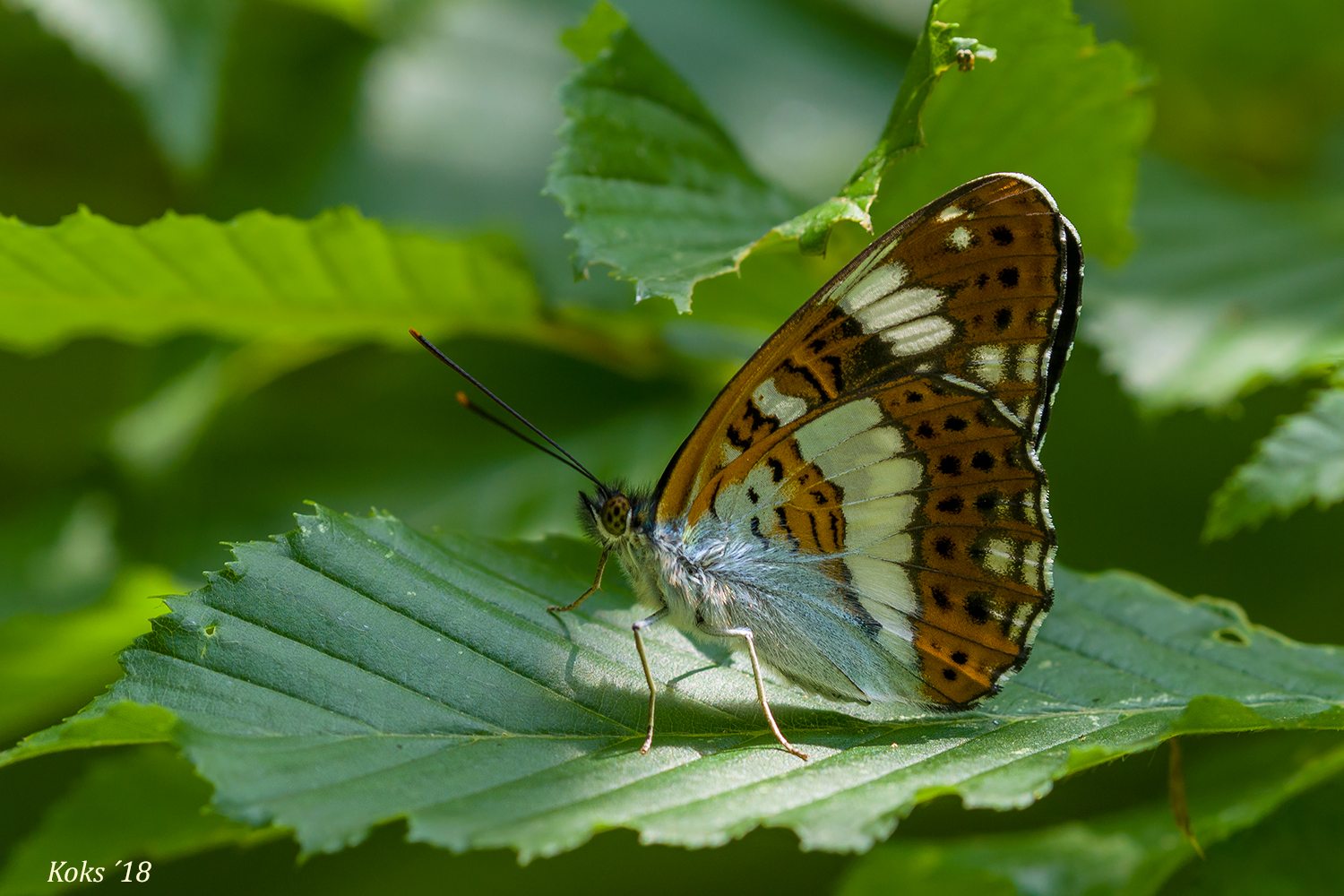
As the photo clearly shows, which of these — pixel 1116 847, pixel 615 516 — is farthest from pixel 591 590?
pixel 1116 847

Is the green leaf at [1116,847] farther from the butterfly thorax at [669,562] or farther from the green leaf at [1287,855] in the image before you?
the butterfly thorax at [669,562]

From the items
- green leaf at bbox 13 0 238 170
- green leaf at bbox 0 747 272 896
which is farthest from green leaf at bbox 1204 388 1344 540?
green leaf at bbox 13 0 238 170

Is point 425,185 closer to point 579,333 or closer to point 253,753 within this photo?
point 579,333

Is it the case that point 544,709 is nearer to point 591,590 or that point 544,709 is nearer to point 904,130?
point 591,590

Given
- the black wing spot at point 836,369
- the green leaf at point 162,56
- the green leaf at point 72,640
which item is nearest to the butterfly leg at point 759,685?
the black wing spot at point 836,369

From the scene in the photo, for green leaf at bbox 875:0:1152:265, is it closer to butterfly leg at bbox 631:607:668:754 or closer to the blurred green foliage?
the blurred green foliage

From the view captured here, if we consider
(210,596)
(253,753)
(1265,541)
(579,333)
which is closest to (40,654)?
(210,596)
